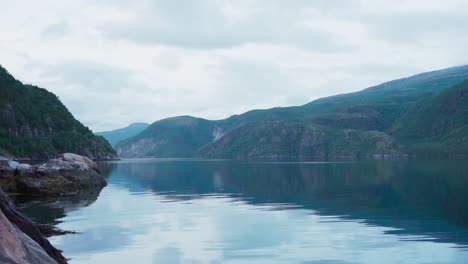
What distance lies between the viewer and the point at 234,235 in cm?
4253

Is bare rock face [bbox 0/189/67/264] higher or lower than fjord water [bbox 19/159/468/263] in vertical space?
higher

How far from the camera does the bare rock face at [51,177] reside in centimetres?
7581

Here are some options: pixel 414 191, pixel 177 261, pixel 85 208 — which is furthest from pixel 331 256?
pixel 414 191

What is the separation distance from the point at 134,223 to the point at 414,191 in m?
45.8

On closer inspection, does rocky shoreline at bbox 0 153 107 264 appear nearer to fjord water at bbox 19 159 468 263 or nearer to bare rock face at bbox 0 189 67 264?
Result: fjord water at bbox 19 159 468 263

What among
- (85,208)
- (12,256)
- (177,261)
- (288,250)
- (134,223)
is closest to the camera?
(12,256)

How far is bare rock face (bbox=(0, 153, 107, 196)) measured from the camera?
75.8 meters

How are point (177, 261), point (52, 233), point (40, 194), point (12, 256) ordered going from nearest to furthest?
point (12, 256)
point (177, 261)
point (52, 233)
point (40, 194)

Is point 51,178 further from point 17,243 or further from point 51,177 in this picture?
point 17,243

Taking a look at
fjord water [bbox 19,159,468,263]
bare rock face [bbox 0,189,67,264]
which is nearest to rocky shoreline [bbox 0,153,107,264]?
fjord water [bbox 19,159,468,263]

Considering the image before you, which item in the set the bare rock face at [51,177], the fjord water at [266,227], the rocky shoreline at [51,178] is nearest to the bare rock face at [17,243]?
the fjord water at [266,227]

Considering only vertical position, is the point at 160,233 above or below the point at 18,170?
below

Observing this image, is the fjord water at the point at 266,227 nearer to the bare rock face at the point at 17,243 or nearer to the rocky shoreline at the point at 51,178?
the rocky shoreline at the point at 51,178

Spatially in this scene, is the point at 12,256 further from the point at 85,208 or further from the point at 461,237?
the point at 85,208
